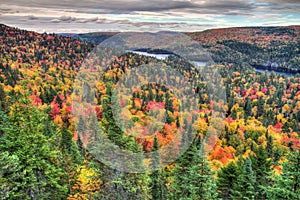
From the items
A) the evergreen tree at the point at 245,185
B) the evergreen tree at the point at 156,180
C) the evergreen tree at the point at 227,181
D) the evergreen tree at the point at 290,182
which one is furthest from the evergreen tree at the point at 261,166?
the evergreen tree at the point at 156,180

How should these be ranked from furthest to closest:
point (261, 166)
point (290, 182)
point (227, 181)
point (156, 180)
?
point (156, 180) < point (227, 181) < point (261, 166) < point (290, 182)

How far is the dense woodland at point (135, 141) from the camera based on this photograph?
67.5 ft

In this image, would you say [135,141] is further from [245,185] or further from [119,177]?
[245,185]

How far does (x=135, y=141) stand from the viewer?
85.8ft

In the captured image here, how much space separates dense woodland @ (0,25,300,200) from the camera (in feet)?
67.5

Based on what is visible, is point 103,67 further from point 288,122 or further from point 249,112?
point 288,122

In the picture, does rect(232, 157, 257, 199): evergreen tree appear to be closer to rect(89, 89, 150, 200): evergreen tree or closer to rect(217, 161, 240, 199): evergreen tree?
rect(217, 161, 240, 199): evergreen tree

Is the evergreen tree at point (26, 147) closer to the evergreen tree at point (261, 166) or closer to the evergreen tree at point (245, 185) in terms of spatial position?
the evergreen tree at point (245, 185)

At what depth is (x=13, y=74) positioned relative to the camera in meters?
126

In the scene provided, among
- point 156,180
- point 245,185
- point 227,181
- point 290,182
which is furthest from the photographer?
point 156,180

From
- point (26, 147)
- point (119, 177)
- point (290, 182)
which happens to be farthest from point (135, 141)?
point (290, 182)

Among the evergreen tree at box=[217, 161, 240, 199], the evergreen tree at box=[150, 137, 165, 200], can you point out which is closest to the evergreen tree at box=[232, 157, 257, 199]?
the evergreen tree at box=[217, 161, 240, 199]

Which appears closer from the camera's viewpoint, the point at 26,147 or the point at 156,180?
the point at 26,147

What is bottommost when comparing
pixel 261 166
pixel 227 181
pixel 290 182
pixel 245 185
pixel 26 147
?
pixel 227 181
